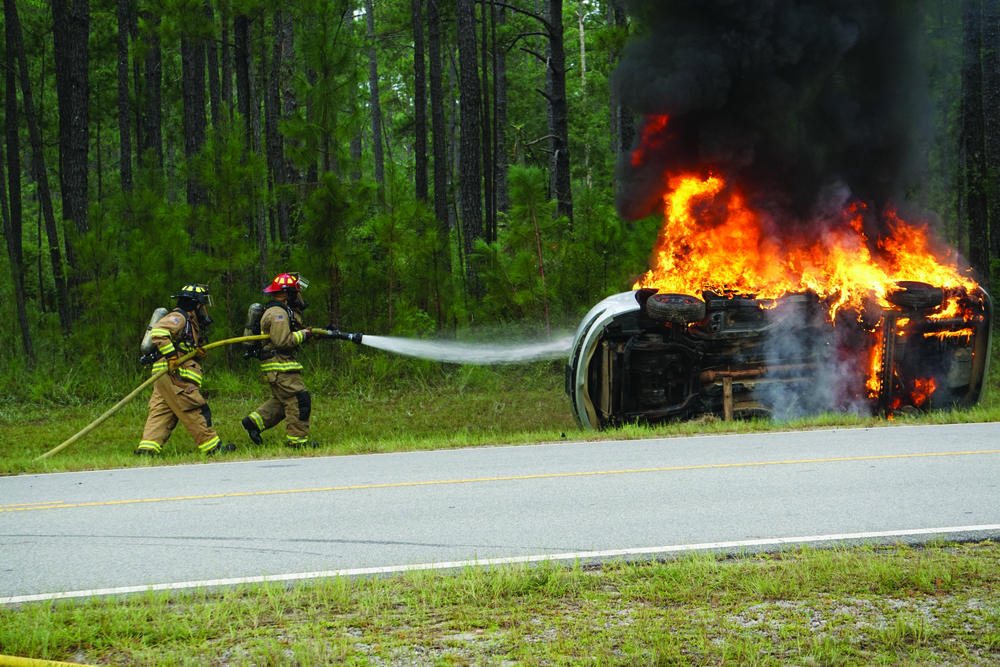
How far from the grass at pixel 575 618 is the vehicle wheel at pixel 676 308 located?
420cm

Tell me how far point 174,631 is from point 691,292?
271 inches

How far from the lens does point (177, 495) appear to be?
721 centimetres

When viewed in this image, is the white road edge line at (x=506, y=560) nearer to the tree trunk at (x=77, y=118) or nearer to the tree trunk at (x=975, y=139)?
the tree trunk at (x=77, y=118)

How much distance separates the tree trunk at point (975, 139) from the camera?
58.3ft

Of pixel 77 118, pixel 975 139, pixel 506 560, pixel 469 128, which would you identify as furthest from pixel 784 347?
pixel 77 118

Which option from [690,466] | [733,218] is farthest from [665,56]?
[690,466]

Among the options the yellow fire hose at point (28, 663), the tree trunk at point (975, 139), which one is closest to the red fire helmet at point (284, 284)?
the yellow fire hose at point (28, 663)

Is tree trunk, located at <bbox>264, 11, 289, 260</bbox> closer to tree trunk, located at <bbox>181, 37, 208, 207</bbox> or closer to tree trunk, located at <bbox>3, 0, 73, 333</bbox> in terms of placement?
tree trunk, located at <bbox>181, 37, 208, 207</bbox>

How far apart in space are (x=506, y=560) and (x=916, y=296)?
6312mm

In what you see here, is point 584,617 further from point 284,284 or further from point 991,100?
point 991,100

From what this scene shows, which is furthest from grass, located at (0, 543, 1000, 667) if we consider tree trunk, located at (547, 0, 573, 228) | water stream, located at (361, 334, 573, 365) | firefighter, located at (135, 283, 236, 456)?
tree trunk, located at (547, 0, 573, 228)

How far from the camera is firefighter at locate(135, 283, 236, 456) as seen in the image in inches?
372

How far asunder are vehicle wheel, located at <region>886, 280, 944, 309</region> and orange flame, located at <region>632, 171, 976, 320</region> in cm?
10

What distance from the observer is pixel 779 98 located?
11406 millimetres
